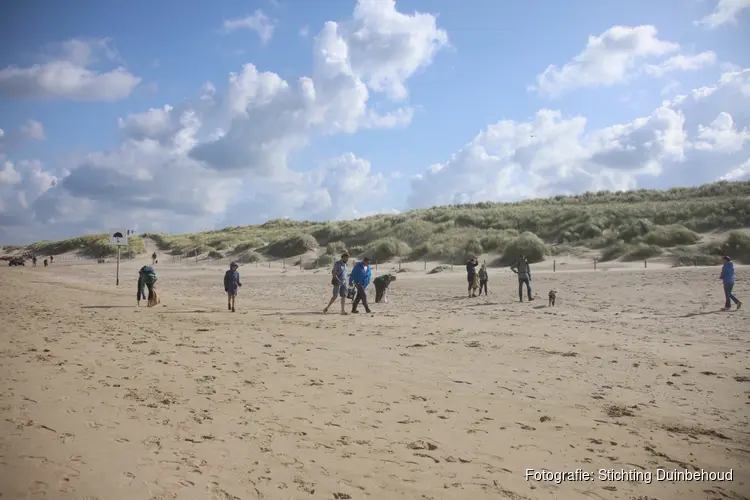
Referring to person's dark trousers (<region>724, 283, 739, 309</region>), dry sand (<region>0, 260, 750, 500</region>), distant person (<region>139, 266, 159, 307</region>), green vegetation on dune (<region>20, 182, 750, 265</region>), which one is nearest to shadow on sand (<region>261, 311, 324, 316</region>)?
dry sand (<region>0, 260, 750, 500</region>)

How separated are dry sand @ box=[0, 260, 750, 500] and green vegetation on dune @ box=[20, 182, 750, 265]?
63.8 feet

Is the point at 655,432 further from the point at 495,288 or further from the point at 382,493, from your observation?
the point at 495,288

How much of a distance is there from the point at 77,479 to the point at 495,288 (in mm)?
19335

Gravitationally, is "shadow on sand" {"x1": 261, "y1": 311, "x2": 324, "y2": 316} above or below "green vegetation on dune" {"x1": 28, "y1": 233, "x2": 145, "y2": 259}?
below

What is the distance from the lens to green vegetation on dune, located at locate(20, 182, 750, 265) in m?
30.6

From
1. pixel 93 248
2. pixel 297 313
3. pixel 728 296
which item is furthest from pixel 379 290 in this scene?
pixel 93 248

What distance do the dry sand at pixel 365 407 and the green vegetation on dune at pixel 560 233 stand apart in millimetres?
19442

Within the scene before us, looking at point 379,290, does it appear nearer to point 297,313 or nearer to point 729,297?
point 297,313

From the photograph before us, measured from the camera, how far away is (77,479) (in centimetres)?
384

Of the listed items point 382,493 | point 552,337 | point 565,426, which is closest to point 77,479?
point 382,493

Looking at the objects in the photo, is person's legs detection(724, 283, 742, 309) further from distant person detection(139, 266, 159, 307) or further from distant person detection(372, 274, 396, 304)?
distant person detection(139, 266, 159, 307)

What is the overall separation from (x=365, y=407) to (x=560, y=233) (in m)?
34.0

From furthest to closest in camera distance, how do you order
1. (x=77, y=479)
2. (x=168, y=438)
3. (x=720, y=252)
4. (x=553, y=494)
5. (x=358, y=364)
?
(x=720, y=252)
(x=358, y=364)
(x=168, y=438)
(x=553, y=494)
(x=77, y=479)

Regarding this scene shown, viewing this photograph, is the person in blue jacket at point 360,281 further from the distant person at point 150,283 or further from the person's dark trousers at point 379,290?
the distant person at point 150,283
